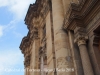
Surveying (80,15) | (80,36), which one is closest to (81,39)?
(80,36)

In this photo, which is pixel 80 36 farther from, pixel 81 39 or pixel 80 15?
pixel 80 15

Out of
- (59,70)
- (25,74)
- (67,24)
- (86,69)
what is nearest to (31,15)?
(25,74)

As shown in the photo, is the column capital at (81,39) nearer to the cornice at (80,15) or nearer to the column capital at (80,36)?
the column capital at (80,36)

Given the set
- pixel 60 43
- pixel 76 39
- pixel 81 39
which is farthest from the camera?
pixel 60 43

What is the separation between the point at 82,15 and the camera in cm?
858

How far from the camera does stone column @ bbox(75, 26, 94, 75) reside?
7099 mm

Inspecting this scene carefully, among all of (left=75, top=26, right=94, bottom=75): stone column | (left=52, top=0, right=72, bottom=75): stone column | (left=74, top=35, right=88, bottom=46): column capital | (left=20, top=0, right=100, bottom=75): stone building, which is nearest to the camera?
(left=75, top=26, right=94, bottom=75): stone column

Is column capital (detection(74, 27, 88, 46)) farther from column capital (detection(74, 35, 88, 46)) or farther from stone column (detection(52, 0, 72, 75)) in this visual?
stone column (detection(52, 0, 72, 75))

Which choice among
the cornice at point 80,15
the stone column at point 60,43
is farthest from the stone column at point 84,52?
the stone column at point 60,43

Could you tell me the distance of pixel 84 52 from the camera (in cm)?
762

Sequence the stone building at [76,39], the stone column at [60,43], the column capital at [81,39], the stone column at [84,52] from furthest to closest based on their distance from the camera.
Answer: the stone column at [60,43] < the column capital at [81,39] < the stone building at [76,39] < the stone column at [84,52]

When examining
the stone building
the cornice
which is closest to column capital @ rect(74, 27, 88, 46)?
the stone building

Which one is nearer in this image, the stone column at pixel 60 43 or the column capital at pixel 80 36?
the column capital at pixel 80 36

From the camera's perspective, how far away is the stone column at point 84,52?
23.3ft
